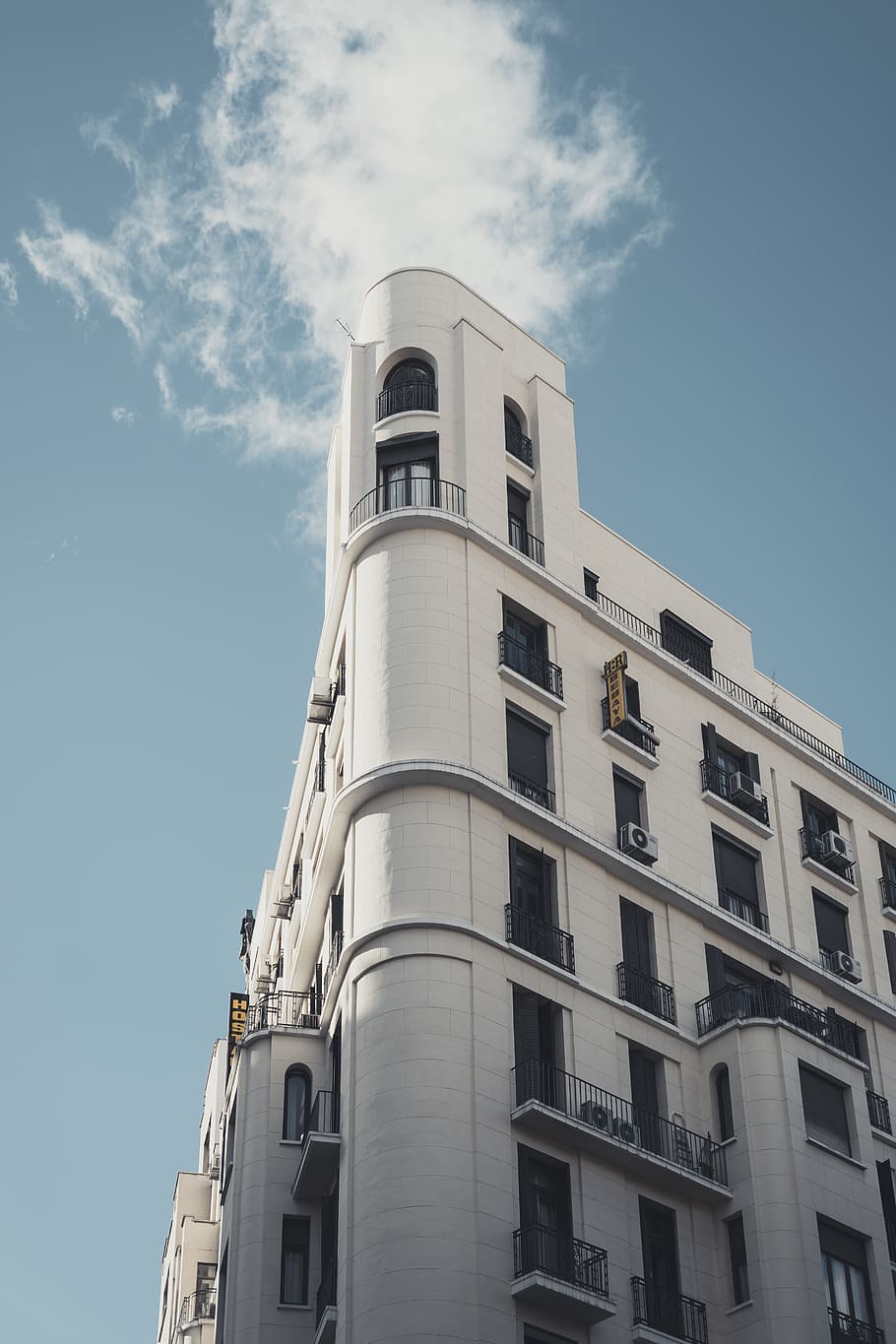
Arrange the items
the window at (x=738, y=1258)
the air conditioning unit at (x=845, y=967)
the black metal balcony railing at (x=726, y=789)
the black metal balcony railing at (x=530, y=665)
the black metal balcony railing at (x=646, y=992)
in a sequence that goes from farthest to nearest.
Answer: the air conditioning unit at (x=845, y=967), the black metal balcony railing at (x=726, y=789), the black metal balcony railing at (x=530, y=665), the black metal balcony railing at (x=646, y=992), the window at (x=738, y=1258)

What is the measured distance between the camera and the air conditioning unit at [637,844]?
43656 mm

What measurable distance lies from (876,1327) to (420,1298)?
10.9 meters

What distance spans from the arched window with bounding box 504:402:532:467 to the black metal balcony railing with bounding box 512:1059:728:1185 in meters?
17.9

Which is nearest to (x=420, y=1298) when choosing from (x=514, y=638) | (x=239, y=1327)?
(x=239, y=1327)

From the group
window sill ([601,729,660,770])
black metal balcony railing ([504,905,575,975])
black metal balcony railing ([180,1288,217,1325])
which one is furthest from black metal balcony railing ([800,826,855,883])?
black metal balcony railing ([180,1288,217,1325])

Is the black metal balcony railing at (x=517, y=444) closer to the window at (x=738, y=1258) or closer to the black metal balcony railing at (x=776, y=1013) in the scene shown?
the black metal balcony railing at (x=776, y=1013)

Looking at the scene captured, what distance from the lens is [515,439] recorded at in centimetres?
4991

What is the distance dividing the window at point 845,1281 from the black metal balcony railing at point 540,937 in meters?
7.78

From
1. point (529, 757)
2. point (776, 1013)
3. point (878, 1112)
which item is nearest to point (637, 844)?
point (529, 757)

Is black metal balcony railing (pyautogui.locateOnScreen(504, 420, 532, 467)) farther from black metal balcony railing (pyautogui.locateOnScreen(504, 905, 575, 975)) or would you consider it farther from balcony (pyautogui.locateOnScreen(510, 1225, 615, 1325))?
A: balcony (pyautogui.locateOnScreen(510, 1225, 615, 1325))

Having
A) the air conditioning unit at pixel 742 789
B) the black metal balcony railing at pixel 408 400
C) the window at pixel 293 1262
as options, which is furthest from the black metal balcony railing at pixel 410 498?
the window at pixel 293 1262

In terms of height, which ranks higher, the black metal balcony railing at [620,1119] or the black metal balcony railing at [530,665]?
the black metal balcony railing at [530,665]

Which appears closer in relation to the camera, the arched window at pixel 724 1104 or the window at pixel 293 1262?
the window at pixel 293 1262

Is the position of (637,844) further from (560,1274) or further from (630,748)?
(560,1274)
